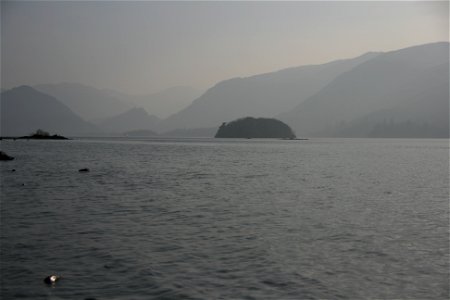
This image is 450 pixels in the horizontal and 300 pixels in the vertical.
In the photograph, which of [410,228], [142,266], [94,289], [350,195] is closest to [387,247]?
[410,228]

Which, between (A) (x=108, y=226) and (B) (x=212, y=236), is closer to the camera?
(B) (x=212, y=236)

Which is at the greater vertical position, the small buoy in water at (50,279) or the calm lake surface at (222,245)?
the small buoy in water at (50,279)

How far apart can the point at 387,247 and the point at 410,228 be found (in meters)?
6.42

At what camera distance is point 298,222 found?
1225 inches

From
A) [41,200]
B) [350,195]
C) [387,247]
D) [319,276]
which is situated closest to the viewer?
[319,276]

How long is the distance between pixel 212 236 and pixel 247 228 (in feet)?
11.7

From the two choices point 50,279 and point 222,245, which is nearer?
point 50,279

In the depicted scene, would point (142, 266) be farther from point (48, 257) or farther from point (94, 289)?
point (48, 257)

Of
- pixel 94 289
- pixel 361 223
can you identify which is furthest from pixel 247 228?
pixel 94 289

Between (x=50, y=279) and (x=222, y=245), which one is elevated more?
(x=50, y=279)

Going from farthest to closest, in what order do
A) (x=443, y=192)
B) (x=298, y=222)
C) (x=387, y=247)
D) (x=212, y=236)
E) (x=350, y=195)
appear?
1. (x=443, y=192)
2. (x=350, y=195)
3. (x=298, y=222)
4. (x=212, y=236)
5. (x=387, y=247)

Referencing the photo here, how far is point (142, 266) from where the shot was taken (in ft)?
64.9

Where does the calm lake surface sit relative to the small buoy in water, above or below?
below

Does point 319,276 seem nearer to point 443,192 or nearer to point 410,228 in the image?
point 410,228
